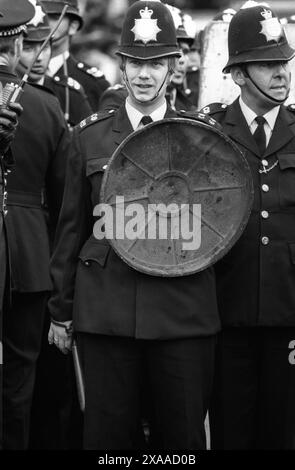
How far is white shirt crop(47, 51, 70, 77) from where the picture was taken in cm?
877

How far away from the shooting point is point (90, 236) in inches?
234

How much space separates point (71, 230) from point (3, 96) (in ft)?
2.41

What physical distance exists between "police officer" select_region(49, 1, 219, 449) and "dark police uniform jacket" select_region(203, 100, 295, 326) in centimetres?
29

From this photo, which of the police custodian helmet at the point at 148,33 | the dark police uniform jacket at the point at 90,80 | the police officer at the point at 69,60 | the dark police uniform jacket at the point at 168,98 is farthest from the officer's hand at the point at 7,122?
A: the dark police uniform jacket at the point at 90,80

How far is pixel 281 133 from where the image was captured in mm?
6180

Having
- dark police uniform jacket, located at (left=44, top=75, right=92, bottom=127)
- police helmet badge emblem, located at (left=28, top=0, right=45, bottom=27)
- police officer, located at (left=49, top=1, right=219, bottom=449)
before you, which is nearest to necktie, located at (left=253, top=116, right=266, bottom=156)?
police officer, located at (left=49, top=1, right=219, bottom=449)

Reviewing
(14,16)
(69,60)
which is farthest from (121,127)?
(69,60)

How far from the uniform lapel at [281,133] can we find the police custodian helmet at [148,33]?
635 millimetres

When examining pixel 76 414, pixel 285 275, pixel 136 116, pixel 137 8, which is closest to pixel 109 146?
pixel 136 116

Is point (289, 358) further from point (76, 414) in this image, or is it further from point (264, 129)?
point (76, 414)

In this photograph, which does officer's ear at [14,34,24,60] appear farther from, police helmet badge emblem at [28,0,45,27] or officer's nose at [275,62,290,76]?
police helmet badge emblem at [28,0,45,27]

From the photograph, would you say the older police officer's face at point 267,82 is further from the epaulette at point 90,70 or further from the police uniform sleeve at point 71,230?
the epaulette at point 90,70

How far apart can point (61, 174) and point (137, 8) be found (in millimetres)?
1330

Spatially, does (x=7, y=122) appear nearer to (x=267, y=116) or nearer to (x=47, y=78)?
(x=267, y=116)
